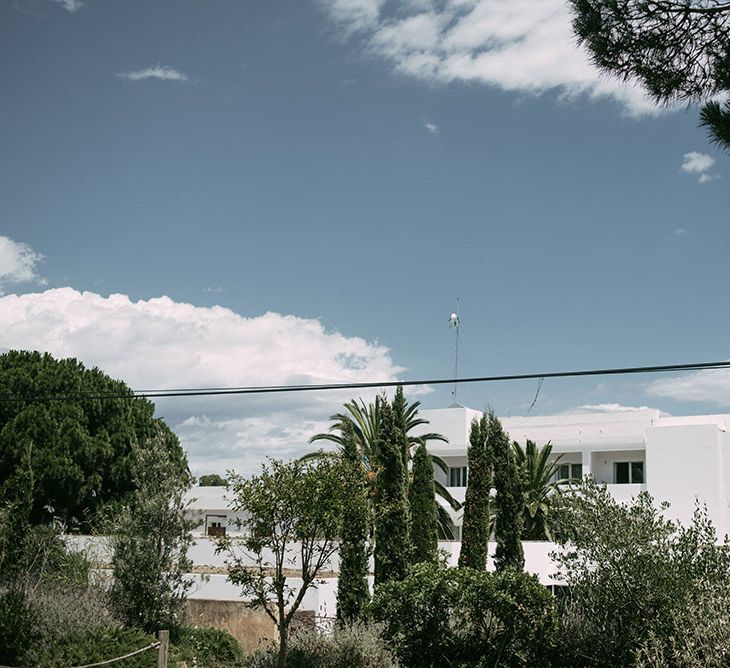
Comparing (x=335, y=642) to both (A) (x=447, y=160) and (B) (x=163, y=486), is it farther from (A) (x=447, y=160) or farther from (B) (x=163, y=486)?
(A) (x=447, y=160)

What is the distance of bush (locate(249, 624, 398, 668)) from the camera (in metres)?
15.6

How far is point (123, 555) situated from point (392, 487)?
5.92 meters

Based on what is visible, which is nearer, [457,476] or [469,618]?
[469,618]

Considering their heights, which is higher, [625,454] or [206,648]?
[625,454]

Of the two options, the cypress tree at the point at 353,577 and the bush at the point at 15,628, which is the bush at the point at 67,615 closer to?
the bush at the point at 15,628

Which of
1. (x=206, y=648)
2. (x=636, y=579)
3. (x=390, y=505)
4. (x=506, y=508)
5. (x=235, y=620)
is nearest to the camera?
(x=636, y=579)

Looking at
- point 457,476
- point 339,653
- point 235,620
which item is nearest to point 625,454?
point 457,476

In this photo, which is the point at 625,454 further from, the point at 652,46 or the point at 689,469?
the point at 652,46

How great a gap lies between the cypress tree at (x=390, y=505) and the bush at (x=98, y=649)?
5781 mm

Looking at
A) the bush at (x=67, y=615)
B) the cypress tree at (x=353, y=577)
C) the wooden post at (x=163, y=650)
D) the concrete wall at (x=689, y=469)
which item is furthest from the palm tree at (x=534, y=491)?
the wooden post at (x=163, y=650)

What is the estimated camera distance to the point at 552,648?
15.4m

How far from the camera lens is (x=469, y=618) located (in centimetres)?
1575

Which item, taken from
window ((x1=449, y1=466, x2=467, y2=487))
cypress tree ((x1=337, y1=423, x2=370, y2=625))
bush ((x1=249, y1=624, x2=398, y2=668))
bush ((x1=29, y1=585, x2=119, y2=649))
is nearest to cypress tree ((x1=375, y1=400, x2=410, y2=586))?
cypress tree ((x1=337, y1=423, x2=370, y2=625))

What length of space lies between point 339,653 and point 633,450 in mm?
22840
